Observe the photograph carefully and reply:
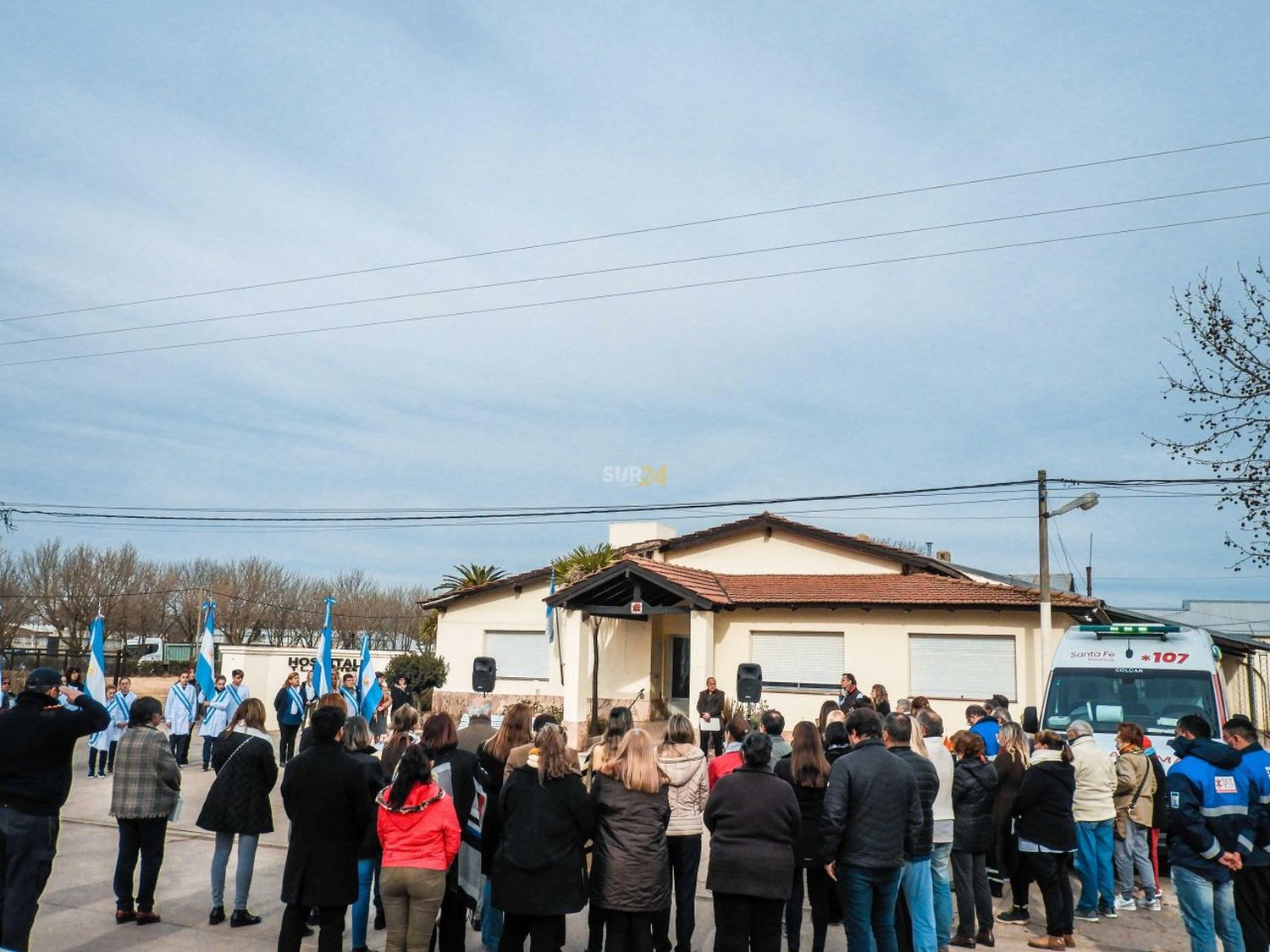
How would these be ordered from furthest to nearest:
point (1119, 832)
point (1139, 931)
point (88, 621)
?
1. point (88, 621)
2. point (1119, 832)
3. point (1139, 931)

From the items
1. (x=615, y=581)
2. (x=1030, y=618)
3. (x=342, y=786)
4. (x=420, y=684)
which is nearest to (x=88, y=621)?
(x=420, y=684)

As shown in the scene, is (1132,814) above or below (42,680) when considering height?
below

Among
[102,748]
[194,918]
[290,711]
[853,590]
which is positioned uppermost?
[853,590]

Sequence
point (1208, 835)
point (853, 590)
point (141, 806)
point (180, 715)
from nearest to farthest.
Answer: point (1208, 835)
point (141, 806)
point (180, 715)
point (853, 590)

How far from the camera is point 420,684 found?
26.0m

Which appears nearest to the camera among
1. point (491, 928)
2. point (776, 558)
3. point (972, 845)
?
point (491, 928)

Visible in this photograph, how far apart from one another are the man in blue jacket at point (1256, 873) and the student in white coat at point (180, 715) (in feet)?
52.0

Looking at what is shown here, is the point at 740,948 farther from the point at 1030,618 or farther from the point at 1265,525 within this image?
the point at 1030,618

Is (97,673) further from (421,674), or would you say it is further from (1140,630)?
(1140,630)

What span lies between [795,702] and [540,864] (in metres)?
17.4

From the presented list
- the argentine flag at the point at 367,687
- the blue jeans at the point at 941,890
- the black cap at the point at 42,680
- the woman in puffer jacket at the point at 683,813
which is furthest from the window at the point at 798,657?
the black cap at the point at 42,680

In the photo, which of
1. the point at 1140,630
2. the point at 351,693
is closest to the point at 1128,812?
the point at 1140,630

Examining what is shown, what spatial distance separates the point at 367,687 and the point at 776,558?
10770 millimetres

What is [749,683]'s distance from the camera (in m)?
19.6
